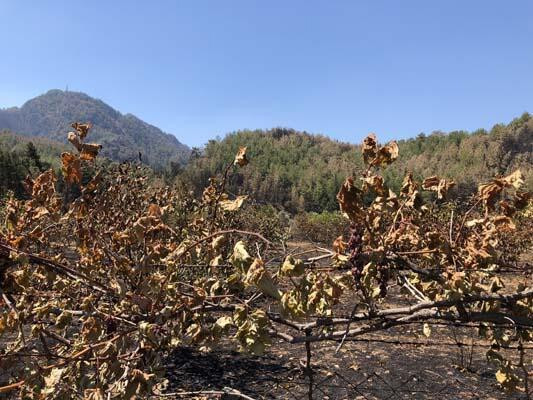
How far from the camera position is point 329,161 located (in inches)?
4924

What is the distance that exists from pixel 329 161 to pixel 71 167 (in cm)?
12560

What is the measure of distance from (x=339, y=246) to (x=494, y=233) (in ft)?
1.61

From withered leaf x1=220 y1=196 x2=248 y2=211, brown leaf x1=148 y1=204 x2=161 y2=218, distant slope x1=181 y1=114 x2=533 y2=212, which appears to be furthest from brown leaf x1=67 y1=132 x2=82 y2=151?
distant slope x1=181 y1=114 x2=533 y2=212

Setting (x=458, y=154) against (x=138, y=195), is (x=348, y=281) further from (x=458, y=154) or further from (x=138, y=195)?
(x=458, y=154)

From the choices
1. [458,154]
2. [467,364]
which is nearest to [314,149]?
[458,154]

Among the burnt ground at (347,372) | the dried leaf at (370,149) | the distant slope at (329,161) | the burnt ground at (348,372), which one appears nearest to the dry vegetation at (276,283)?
the dried leaf at (370,149)

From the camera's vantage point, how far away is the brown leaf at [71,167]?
142 centimetres

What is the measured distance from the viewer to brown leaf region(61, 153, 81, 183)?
1.42 metres

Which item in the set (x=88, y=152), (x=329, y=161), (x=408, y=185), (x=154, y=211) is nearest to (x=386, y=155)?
(x=408, y=185)

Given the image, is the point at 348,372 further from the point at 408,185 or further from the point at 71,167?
the point at 71,167

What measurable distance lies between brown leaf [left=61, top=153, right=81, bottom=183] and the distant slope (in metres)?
52.6

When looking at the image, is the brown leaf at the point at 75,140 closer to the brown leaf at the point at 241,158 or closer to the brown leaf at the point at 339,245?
the brown leaf at the point at 241,158

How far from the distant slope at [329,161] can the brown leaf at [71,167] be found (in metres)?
52.6

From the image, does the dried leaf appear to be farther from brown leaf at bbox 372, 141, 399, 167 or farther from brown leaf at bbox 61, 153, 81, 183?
brown leaf at bbox 61, 153, 81, 183
